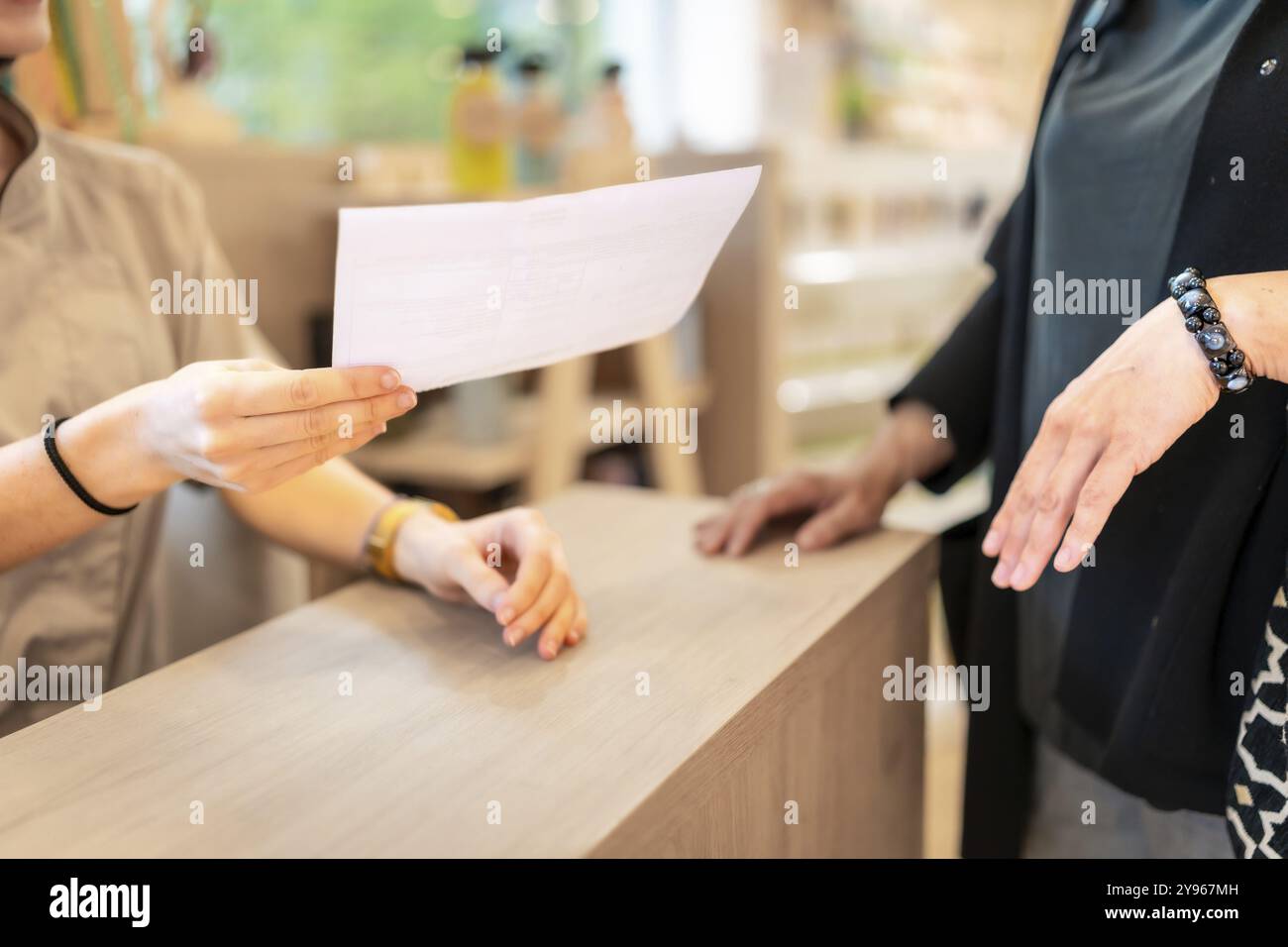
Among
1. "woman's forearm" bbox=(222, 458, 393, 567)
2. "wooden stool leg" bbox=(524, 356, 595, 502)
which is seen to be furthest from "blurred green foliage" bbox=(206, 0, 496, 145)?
"woman's forearm" bbox=(222, 458, 393, 567)

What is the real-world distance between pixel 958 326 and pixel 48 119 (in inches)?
44.4

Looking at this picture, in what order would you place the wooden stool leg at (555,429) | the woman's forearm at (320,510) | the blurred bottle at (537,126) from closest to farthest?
the woman's forearm at (320,510) → the wooden stool leg at (555,429) → the blurred bottle at (537,126)

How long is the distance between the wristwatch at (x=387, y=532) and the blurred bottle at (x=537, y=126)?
→ 4.22ft

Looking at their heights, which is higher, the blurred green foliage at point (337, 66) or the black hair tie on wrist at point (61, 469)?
the blurred green foliage at point (337, 66)

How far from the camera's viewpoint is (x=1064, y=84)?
2.98 ft

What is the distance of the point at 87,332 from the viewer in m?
0.88

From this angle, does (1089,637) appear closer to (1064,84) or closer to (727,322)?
(1064,84)

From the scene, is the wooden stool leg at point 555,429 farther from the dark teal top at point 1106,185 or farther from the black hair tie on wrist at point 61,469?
the black hair tie on wrist at point 61,469

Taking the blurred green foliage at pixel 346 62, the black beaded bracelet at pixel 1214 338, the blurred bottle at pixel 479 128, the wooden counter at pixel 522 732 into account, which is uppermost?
the blurred green foliage at pixel 346 62

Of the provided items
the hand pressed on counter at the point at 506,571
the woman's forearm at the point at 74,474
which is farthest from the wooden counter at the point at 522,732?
the woman's forearm at the point at 74,474

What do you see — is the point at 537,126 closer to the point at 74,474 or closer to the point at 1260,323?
the point at 74,474

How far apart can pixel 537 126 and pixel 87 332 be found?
1333 millimetres

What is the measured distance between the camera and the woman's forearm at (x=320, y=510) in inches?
37.2

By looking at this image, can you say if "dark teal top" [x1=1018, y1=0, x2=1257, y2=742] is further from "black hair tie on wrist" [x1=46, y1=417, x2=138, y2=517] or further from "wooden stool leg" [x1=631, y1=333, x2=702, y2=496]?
"wooden stool leg" [x1=631, y1=333, x2=702, y2=496]
